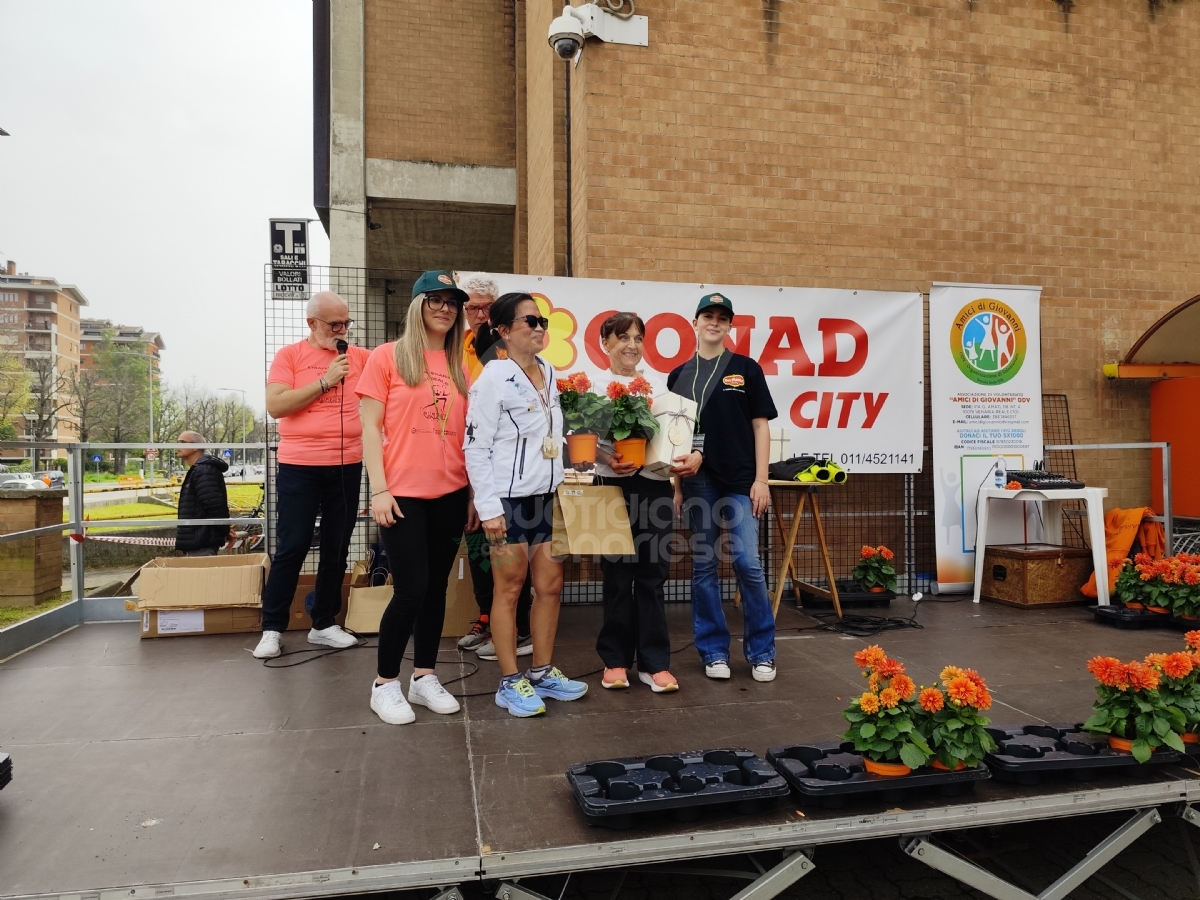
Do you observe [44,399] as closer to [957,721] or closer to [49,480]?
[49,480]

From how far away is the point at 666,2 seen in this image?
584 centimetres

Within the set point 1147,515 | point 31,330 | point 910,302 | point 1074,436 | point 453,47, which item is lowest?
point 1147,515

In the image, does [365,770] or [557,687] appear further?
[557,687]

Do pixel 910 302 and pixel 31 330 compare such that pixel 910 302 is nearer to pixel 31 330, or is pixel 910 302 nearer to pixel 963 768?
pixel 963 768

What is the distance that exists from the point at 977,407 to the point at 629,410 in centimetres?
380

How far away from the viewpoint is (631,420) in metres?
3.41

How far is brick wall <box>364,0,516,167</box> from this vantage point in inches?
393

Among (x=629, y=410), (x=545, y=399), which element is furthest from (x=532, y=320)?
(x=629, y=410)

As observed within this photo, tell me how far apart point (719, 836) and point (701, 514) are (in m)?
1.85

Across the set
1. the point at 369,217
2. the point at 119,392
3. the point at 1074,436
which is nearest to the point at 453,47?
the point at 369,217

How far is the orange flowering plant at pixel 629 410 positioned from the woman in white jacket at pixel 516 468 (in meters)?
0.25

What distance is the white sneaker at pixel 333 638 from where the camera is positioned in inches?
171

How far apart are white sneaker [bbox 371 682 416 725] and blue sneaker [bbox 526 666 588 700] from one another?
561mm

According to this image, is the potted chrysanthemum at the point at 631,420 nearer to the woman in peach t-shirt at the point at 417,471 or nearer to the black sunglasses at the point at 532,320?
the black sunglasses at the point at 532,320
